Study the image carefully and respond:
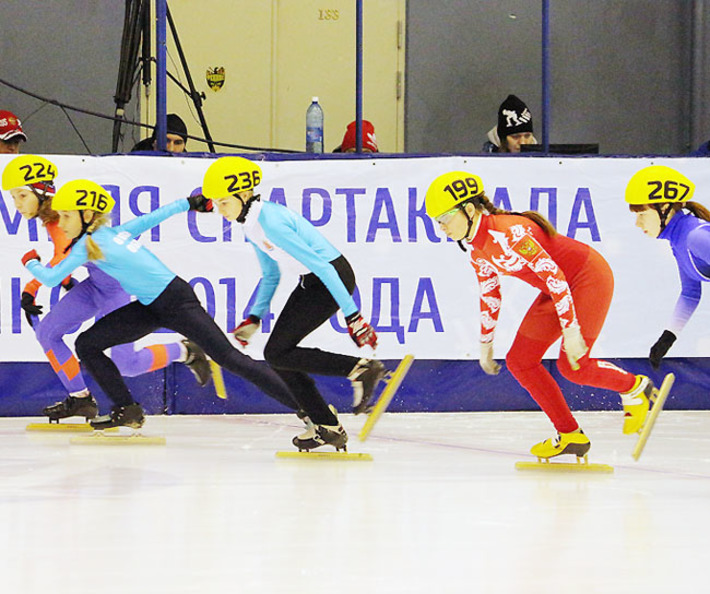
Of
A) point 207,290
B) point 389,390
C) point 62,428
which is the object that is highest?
point 207,290

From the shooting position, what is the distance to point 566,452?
5344 mm

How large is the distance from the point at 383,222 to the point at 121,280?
1934 millimetres

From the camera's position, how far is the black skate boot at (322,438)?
5.62 meters

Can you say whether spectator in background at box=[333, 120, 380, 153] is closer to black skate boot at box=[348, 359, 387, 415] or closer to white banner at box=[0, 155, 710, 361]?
white banner at box=[0, 155, 710, 361]

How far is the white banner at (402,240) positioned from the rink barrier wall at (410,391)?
0.12 metres

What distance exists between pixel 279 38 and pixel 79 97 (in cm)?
167

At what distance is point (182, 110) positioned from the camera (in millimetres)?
9758

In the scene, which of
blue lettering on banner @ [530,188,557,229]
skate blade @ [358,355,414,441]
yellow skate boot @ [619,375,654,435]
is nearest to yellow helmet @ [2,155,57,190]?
skate blade @ [358,355,414,441]

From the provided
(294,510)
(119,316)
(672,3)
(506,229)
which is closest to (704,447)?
(506,229)

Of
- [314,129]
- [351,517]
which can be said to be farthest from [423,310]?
[351,517]

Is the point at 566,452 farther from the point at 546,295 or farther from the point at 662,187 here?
the point at 662,187

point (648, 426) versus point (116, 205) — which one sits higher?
point (116, 205)

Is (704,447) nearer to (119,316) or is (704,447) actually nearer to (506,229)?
(506,229)

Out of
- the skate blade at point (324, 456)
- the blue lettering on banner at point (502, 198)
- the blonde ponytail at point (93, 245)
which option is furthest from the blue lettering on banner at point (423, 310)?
the blonde ponytail at point (93, 245)
